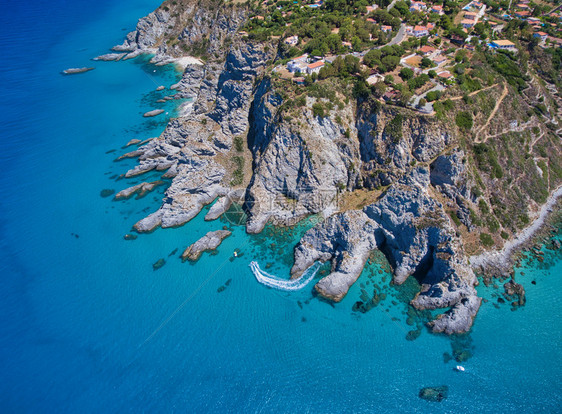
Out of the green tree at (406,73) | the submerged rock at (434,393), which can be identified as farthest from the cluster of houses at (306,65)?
the submerged rock at (434,393)

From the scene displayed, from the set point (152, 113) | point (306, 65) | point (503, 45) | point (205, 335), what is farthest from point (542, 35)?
point (152, 113)

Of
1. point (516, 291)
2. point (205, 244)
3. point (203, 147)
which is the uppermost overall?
point (203, 147)

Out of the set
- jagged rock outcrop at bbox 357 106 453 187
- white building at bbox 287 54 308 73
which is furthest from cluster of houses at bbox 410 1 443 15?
jagged rock outcrop at bbox 357 106 453 187

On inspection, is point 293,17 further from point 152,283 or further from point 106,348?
point 106,348

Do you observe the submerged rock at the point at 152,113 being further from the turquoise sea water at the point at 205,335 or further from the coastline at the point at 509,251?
the coastline at the point at 509,251

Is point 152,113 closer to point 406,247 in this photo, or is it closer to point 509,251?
point 406,247

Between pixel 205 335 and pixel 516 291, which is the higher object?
pixel 516 291
